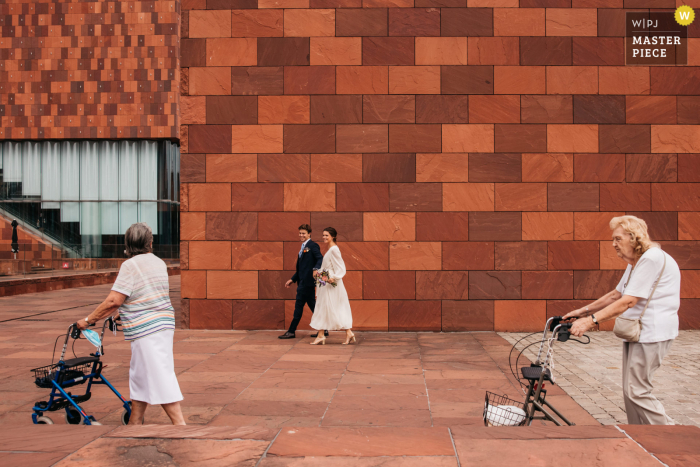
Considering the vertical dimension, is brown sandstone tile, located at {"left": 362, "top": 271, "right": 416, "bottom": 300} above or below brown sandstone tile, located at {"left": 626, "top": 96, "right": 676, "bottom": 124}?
below

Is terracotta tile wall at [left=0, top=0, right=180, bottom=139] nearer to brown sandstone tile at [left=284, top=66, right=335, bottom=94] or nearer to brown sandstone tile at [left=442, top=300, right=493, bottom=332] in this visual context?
brown sandstone tile at [left=284, top=66, right=335, bottom=94]

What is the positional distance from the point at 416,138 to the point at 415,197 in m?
1.07

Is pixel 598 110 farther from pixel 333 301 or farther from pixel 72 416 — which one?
pixel 72 416

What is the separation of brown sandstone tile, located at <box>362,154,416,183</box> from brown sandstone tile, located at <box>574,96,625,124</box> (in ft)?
10.2

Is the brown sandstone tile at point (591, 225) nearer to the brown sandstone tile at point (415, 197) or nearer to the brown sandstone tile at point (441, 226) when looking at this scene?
the brown sandstone tile at point (441, 226)

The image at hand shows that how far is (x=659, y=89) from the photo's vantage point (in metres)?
10.5

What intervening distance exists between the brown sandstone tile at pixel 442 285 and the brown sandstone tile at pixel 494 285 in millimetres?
143

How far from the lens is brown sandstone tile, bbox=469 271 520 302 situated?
10.4 meters

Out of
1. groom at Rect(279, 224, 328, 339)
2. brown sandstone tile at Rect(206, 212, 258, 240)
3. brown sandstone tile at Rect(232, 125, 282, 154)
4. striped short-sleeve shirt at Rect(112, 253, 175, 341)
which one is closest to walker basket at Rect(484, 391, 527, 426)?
striped short-sleeve shirt at Rect(112, 253, 175, 341)

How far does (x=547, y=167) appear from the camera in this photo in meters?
10.4

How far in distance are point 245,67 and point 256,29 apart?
0.72 metres

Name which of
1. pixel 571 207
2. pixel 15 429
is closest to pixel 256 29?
pixel 571 207

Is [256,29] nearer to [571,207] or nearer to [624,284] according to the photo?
[571,207]

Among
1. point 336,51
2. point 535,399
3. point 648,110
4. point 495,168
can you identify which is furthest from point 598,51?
point 535,399
